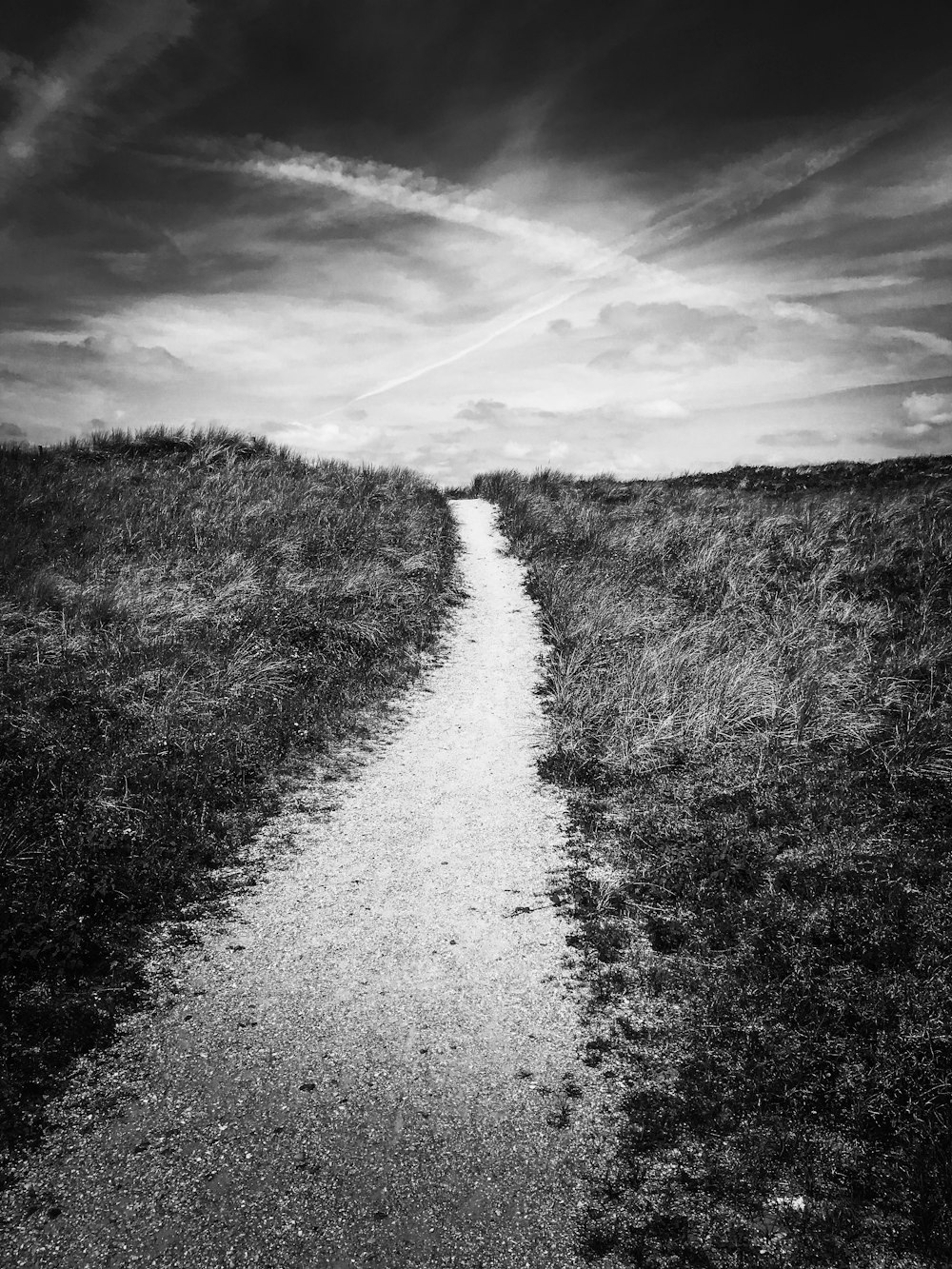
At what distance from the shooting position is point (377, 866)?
5.80 m

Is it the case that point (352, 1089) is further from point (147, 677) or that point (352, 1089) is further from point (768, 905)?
point (147, 677)

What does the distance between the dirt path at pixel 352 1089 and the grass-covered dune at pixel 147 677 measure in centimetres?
63

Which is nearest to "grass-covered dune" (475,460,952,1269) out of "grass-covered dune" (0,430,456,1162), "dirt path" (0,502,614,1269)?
"dirt path" (0,502,614,1269)

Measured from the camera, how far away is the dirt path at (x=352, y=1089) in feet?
9.27

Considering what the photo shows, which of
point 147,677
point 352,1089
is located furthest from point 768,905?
point 147,677

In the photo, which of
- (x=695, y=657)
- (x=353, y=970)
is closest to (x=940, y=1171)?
(x=353, y=970)

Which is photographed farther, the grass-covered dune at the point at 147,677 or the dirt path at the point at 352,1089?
the grass-covered dune at the point at 147,677

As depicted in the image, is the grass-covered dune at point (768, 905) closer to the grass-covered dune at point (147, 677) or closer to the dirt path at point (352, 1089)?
the dirt path at point (352, 1089)

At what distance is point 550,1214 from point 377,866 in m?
3.16

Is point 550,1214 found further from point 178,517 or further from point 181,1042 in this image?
point 178,517

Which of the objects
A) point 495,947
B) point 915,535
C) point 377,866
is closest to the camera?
point 495,947

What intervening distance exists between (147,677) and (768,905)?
7097 millimetres

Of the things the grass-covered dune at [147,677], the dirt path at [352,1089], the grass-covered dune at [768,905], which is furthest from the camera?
the grass-covered dune at [147,677]

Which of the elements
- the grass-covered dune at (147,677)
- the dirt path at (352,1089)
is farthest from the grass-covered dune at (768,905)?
the grass-covered dune at (147,677)
